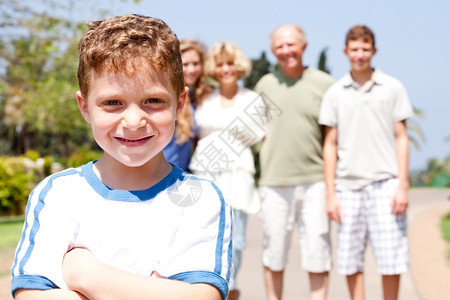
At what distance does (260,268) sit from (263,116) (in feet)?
9.79

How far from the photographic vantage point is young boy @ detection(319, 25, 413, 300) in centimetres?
446

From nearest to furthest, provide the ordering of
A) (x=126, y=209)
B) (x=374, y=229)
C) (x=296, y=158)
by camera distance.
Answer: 1. (x=126, y=209)
2. (x=374, y=229)
3. (x=296, y=158)

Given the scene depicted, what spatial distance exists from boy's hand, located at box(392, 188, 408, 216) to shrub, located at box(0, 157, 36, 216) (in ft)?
46.7

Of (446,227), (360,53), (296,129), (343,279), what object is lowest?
(446,227)

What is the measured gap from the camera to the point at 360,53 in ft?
14.9

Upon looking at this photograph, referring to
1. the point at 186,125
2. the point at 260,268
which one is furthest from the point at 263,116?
the point at 260,268

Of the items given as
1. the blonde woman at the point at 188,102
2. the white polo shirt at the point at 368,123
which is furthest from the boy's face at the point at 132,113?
the white polo shirt at the point at 368,123

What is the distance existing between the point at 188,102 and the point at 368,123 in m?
1.25

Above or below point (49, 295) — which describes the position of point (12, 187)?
below

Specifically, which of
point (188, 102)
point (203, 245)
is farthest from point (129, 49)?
point (188, 102)

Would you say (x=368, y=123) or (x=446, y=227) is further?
(x=446, y=227)

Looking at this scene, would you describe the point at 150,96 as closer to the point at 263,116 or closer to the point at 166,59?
the point at 166,59

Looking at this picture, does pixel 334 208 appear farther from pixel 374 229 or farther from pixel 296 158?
pixel 296 158

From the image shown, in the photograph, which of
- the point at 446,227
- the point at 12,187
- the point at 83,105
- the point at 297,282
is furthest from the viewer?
the point at 12,187
